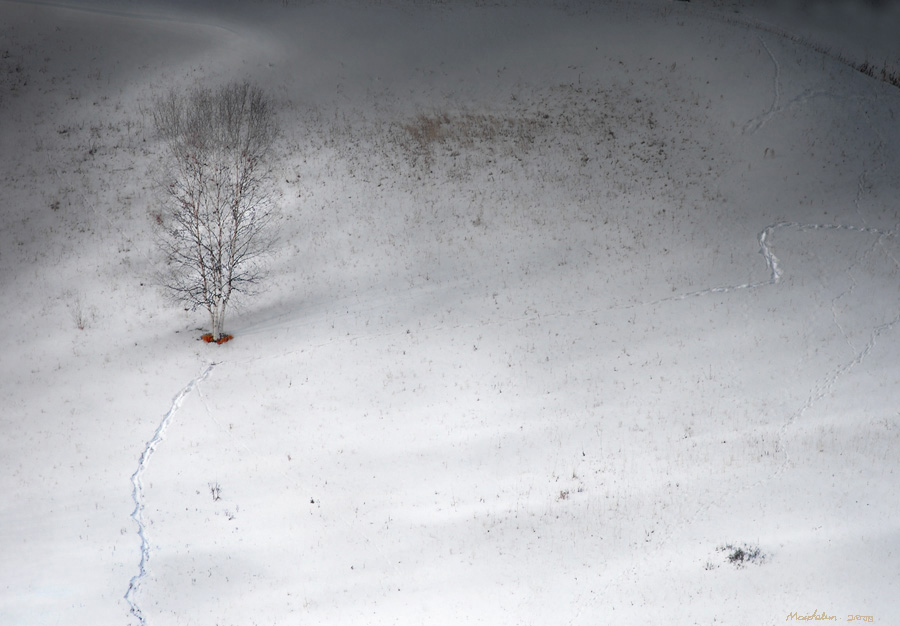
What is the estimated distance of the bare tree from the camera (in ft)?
78.4

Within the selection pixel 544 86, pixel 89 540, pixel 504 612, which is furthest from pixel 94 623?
pixel 544 86

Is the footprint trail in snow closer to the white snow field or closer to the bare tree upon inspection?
the white snow field

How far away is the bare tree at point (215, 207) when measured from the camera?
23.9m

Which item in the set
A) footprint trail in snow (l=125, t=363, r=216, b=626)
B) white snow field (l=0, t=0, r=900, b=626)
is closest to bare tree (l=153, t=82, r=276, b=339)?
white snow field (l=0, t=0, r=900, b=626)

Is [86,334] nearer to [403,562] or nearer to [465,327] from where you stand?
[465,327]

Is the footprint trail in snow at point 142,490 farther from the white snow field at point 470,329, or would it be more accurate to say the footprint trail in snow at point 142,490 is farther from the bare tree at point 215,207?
the bare tree at point 215,207

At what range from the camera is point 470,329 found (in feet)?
78.3

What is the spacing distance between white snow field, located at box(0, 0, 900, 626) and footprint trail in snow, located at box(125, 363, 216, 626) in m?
0.09

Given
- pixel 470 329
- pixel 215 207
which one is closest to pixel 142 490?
pixel 215 207

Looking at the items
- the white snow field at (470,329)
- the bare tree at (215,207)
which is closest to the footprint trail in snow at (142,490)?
the white snow field at (470,329)

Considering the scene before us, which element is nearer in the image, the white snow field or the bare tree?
the white snow field

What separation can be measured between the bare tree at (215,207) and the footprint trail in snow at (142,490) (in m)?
2.34

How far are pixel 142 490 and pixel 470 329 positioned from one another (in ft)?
32.5

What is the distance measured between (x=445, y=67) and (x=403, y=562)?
22841mm
